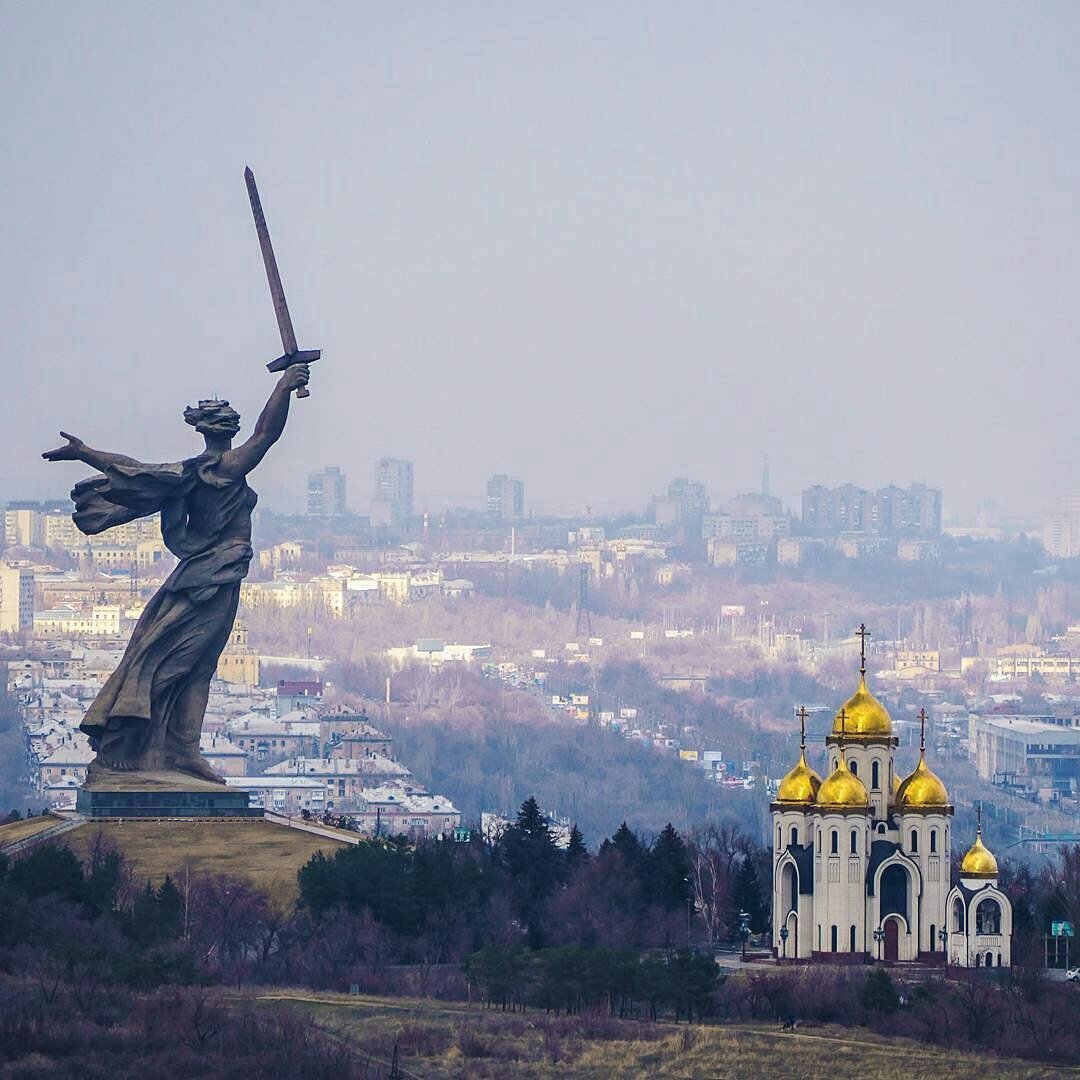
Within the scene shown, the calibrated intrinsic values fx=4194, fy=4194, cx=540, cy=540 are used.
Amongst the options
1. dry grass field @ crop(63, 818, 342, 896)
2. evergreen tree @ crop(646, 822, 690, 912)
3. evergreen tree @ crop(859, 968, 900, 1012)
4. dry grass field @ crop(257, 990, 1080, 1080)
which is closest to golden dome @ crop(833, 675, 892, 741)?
evergreen tree @ crop(646, 822, 690, 912)

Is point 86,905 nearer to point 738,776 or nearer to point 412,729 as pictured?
point 738,776

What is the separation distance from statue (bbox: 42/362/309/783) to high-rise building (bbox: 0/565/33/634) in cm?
12607

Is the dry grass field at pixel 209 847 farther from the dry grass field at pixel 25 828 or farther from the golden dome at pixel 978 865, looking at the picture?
the golden dome at pixel 978 865

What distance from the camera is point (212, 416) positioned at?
59531 mm

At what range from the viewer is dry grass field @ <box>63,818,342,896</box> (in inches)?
2288

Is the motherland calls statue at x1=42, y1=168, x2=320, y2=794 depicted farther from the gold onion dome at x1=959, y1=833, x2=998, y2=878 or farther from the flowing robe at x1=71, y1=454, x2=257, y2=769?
the gold onion dome at x1=959, y1=833, x2=998, y2=878

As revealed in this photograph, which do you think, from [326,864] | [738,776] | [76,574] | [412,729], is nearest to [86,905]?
[326,864]

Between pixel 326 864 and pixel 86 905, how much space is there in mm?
4022

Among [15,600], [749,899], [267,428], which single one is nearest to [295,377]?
[267,428]

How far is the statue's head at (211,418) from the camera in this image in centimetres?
5953

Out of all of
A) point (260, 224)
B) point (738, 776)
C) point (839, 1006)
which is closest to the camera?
point (839, 1006)

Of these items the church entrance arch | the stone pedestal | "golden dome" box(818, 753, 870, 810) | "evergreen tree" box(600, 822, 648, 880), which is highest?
"golden dome" box(818, 753, 870, 810)

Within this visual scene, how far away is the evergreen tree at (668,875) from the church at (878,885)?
1.67m

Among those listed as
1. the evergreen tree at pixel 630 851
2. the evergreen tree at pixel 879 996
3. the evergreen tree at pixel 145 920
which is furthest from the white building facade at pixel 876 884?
the evergreen tree at pixel 145 920
